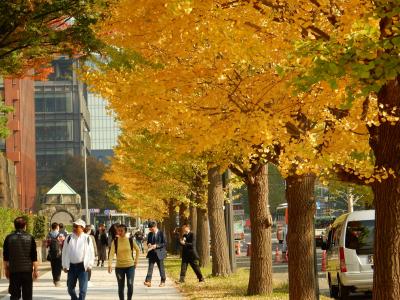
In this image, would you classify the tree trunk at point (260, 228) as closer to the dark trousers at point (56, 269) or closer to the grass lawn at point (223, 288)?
the grass lawn at point (223, 288)

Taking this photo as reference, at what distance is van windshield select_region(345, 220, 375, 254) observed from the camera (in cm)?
1908

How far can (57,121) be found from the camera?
161 metres

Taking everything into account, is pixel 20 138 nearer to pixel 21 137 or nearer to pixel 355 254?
pixel 21 137

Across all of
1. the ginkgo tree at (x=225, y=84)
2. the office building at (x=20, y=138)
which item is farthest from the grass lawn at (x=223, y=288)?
the office building at (x=20, y=138)

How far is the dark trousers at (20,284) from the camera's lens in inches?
557

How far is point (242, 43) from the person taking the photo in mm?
10680

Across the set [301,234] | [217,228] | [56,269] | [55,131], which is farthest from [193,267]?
[55,131]

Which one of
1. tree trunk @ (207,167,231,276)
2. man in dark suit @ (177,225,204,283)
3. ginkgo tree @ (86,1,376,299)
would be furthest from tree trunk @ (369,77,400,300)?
tree trunk @ (207,167,231,276)

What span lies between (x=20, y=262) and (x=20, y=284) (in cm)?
35

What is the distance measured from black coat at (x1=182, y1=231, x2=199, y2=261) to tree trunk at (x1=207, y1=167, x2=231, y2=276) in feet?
3.32

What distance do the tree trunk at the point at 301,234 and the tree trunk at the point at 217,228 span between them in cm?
1133

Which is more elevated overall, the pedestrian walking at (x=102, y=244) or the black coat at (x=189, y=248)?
the pedestrian walking at (x=102, y=244)

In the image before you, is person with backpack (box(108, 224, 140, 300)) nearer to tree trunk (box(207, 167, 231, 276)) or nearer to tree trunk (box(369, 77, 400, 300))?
tree trunk (box(369, 77, 400, 300))

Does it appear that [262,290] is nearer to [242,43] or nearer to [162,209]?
[242,43]
